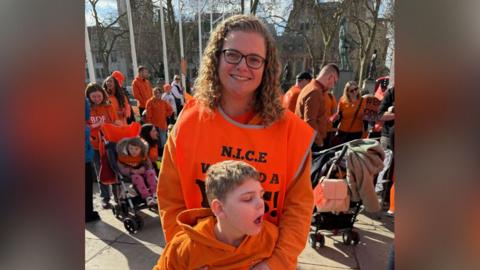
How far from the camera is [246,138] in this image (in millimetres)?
1430

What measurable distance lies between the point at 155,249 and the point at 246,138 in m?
2.50

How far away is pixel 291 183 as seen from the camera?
1455mm

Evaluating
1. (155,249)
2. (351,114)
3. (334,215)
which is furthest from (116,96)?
(334,215)

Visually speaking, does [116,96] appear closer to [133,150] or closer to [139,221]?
[133,150]

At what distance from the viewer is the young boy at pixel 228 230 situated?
1.28 m

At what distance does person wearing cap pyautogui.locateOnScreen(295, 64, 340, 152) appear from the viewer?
13.7ft

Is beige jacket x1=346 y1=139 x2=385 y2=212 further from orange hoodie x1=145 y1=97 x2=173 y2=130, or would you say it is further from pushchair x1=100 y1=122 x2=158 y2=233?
orange hoodie x1=145 y1=97 x2=173 y2=130

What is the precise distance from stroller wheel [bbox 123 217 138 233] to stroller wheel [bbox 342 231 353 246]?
2243 millimetres

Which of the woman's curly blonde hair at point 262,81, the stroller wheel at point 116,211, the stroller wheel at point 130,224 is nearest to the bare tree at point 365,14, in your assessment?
the stroller wheel at point 116,211

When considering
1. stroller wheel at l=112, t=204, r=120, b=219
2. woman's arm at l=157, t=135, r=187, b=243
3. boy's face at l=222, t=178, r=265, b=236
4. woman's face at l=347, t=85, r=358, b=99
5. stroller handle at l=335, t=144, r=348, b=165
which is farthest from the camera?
woman's face at l=347, t=85, r=358, b=99

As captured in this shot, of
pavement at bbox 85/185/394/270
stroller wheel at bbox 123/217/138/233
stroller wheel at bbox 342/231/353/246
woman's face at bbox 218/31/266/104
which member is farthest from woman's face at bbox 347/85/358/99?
woman's face at bbox 218/31/266/104
